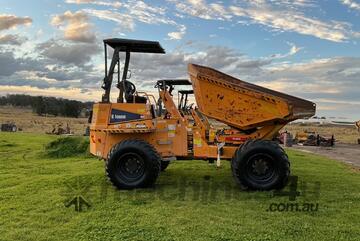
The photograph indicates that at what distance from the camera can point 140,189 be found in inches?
395

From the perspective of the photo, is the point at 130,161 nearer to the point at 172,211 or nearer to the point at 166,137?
the point at 166,137

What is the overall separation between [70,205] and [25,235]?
1.85 m

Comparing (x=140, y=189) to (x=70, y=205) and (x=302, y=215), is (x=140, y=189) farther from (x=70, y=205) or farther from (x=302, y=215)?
(x=302, y=215)

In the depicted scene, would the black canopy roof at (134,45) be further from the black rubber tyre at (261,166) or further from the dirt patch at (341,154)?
the dirt patch at (341,154)

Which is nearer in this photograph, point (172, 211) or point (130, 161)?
point (172, 211)

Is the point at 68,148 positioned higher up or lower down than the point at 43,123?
lower down

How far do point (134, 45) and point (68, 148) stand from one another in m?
9.03

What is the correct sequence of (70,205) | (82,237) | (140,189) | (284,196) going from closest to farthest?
1. (82,237)
2. (70,205)
3. (284,196)
4. (140,189)

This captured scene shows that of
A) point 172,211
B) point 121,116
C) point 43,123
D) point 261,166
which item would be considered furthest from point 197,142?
point 43,123

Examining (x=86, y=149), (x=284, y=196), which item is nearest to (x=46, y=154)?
(x=86, y=149)

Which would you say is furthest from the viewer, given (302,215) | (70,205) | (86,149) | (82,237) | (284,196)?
(86,149)

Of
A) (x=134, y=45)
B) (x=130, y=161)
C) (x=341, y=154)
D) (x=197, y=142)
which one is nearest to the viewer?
(x=130, y=161)

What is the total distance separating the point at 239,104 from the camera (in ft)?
33.9

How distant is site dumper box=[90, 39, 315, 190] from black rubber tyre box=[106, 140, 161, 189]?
23 millimetres
